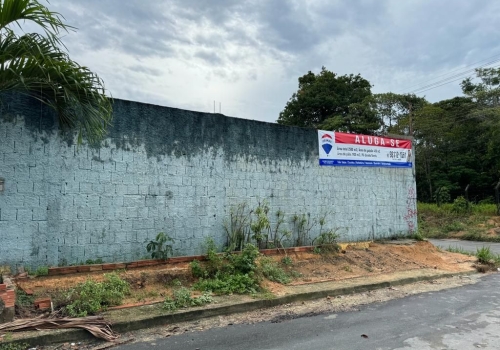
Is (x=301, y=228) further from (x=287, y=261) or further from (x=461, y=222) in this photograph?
(x=461, y=222)

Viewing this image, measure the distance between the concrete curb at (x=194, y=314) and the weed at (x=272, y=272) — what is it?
72cm

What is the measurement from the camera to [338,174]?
1010 cm

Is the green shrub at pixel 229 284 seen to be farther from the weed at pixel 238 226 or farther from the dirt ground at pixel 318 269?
the weed at pixel 238 226

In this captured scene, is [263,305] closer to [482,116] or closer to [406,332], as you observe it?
[406,332]

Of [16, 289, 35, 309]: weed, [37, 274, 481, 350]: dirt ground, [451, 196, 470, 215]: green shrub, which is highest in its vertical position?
[451, 196, 470, 215]: green shrub

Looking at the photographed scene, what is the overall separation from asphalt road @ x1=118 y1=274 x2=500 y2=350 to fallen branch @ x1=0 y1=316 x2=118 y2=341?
0.37 m

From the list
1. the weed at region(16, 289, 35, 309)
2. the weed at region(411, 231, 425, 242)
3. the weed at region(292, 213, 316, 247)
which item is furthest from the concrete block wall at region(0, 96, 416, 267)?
the weed at region(411, 231, 425, 242)

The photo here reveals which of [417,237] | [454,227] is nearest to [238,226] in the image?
[417,237]

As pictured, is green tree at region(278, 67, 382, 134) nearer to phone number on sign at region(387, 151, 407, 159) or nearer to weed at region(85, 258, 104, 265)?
phone number on sign at region(387, 151, 407, 159)

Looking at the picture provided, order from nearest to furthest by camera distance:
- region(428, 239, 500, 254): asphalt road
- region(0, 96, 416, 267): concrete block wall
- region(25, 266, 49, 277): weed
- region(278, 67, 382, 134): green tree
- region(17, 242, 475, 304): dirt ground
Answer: region(17, 242, 475, 304): dirt ground < region(25, 266, 49, 277): weed < region(0, 96, 416, 267): concrete block wall < region(428, 239, 500, 254): asphalt road < region(278, 67, 382, 134): green tree

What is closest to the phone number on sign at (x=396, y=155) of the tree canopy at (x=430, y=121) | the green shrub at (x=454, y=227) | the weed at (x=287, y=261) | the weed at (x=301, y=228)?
the weed at (x=301, y=228)

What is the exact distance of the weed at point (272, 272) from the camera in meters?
7.03

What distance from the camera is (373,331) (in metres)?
4.92

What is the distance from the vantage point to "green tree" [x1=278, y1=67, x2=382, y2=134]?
3303cm
